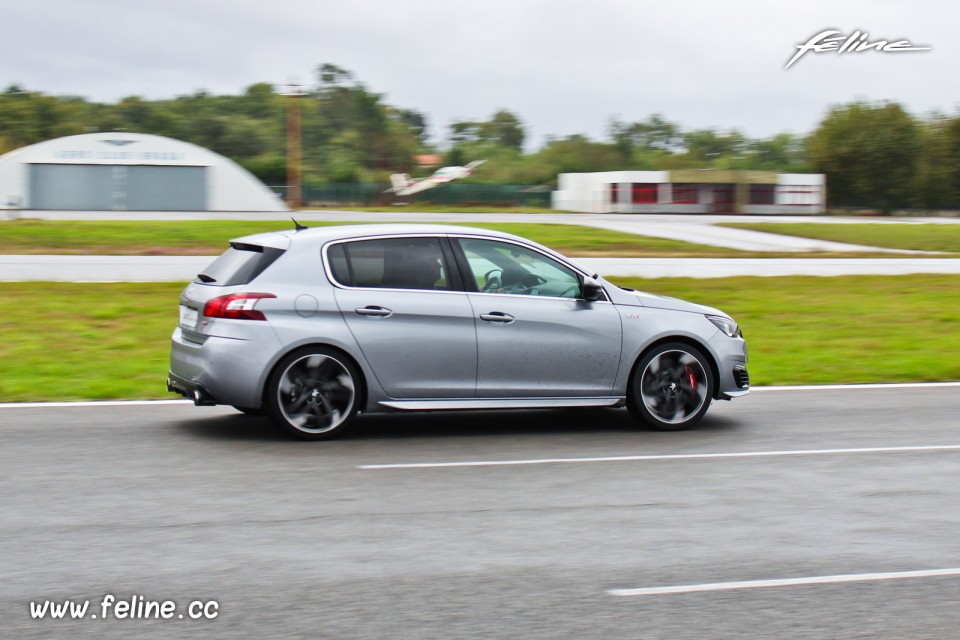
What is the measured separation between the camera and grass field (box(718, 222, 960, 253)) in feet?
139

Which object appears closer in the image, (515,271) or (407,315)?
(407,315)

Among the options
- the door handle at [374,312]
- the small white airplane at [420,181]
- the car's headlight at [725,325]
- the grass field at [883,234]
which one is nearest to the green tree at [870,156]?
the small white airplane at [420,181]

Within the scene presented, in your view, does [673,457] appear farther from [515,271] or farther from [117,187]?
[117,187]

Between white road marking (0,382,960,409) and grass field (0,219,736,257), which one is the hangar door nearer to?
grass field (0,219,736,257)

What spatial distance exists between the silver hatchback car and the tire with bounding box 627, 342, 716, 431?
0.04 feet

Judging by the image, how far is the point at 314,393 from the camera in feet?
27.7

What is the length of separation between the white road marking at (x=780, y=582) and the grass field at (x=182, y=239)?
24.9 metres

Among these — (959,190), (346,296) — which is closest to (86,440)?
(346,296)

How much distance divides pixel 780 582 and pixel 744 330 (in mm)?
11410

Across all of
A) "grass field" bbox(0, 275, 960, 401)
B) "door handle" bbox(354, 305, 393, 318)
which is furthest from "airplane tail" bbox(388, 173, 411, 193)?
"door handle" bbox(354, 305, 393, 318)

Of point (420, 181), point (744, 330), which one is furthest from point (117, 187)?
point (744, 330)

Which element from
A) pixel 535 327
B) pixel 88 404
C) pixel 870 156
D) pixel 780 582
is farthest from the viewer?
pixel 870 156

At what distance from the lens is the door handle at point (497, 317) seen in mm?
8742

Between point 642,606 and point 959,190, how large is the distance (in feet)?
309
